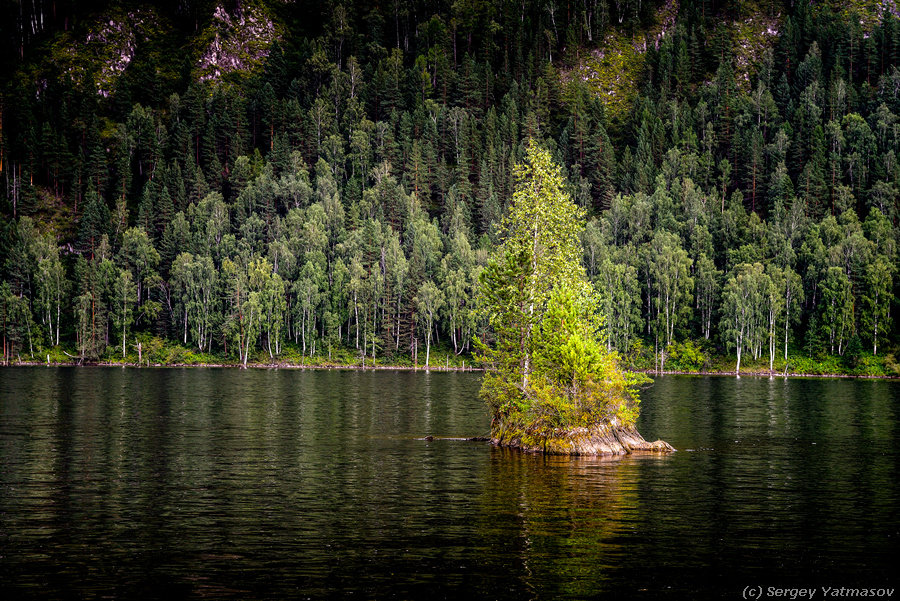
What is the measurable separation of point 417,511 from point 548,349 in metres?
19.3

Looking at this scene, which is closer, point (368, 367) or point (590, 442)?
point (590, 442)

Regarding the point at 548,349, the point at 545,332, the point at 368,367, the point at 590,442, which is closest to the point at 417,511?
the point at 548,349

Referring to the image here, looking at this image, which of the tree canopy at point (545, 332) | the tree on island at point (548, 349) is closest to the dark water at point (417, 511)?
the tree on island at point (548, 349)

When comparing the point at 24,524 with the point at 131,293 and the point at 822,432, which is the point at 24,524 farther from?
the point at 131,293

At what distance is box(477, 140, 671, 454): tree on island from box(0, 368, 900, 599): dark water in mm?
2280

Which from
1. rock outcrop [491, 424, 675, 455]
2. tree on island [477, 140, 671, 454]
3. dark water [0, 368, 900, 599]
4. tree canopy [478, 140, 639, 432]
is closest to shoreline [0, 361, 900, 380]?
dark water [0, 368, 900, 599]

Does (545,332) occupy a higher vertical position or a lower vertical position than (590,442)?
higher

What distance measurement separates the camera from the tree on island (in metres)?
49.9

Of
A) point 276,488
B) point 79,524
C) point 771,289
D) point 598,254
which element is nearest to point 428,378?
point 598,254

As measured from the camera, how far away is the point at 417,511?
34594mm

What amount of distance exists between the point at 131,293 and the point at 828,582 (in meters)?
173

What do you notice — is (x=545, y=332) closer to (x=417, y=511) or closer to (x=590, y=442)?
(x=590, y=442)

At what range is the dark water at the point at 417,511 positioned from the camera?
24.6m

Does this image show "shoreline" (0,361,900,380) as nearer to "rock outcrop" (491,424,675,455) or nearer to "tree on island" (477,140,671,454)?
"tree on island" (477,140,671,454)
